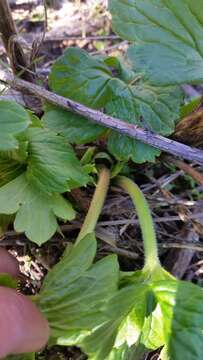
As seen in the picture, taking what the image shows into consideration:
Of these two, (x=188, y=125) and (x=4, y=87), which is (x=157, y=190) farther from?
(x=4, y=87)

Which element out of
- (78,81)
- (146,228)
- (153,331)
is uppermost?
(78,81)

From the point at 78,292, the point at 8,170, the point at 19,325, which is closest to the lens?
the point at 19,325

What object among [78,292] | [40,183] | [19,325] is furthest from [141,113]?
[19,325]

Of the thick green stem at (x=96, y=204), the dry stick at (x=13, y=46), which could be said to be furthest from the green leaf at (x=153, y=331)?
the dry stick at (x=13, y=46)

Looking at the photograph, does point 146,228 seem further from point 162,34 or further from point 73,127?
point 162,34

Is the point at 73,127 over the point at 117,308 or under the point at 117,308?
over

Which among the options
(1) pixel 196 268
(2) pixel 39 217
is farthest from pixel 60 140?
(1) pixel 196 268

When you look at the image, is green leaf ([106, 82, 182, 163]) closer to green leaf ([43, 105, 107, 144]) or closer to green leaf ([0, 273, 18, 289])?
green leaf ([43, 105, 107, 144])
